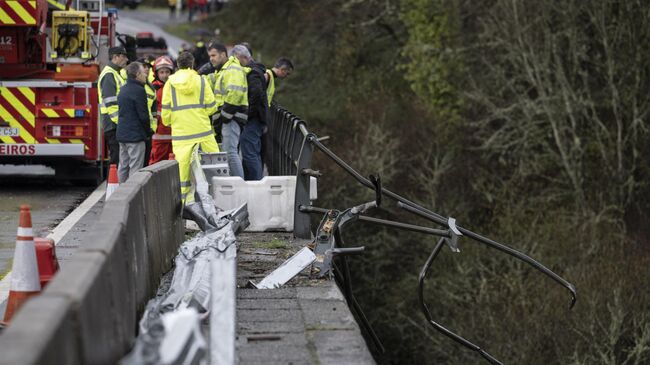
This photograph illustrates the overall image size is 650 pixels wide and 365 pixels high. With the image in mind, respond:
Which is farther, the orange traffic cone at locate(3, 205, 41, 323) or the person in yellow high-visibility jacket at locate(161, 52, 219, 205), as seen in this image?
the person in yellow high-visibility jacket at locate(161, 52, 219, 205)

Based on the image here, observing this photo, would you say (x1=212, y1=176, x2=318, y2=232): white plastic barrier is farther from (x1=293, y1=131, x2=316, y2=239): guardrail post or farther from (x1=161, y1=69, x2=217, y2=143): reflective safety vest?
(x1=161, y1=69, x2=217, y2=143): reflective safety vest

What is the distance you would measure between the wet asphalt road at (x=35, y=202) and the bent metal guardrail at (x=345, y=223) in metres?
2.66

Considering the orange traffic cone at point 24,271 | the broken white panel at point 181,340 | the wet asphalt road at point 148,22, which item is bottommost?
the wet asphalt road at point 148,22

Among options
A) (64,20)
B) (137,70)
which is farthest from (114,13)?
(137,70)

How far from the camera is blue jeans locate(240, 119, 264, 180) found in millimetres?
14828

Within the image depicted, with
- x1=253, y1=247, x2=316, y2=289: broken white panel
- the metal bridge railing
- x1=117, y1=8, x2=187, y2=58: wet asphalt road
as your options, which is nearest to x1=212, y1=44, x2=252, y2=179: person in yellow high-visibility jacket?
the metal bridge railing

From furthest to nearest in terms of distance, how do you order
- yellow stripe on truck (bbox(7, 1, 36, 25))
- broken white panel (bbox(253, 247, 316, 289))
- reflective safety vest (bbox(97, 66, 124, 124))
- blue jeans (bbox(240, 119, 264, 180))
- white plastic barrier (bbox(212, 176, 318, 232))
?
1. yellow stripe on truck (bbox(7, 1, 36, 25))
2. reflective safety vest (bbox(97, 66, 124, 124))
3. blue jeans (bbox(240, 119, 264, 180))
4. white plastic barrier (bbox(212, 176, 318, 232))
5. broken white panel (bbox(253, 247, 316, 289))

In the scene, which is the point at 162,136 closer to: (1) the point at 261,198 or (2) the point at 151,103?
(2) the point at 151,103

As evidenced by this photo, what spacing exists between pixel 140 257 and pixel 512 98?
33.9 meters

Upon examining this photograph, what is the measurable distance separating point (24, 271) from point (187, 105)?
4.71 metres

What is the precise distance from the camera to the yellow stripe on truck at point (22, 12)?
711 inches

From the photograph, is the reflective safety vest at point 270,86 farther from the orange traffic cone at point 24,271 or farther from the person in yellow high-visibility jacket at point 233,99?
the orange traffic cone at point 24,271

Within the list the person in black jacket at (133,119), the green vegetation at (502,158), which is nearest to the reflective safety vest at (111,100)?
the person in black jacket at (133,119)

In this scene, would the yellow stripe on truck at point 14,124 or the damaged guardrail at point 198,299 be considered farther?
the yellow stripe on truck at point 14,124
